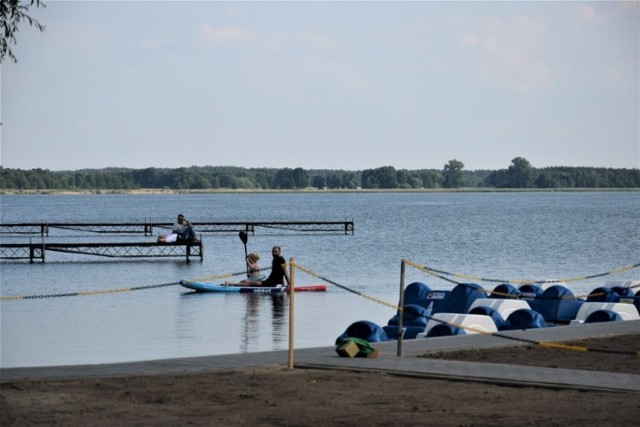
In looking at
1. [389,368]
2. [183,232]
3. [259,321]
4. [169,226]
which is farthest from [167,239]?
Result: [389,368]

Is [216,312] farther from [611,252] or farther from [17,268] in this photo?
[611,252]

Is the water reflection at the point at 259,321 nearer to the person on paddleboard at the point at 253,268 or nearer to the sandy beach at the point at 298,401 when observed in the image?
the person on paddleboard at the point at 253,268

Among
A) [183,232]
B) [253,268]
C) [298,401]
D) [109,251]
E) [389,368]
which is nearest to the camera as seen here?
[298,401]

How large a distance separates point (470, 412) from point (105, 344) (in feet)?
48.7

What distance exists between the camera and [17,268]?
56.3 meters

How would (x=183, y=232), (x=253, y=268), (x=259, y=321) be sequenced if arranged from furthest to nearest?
(x=183, y=232) < (x=253, y=268) < (x=259, y=321)

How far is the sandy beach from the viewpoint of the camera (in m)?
11.9

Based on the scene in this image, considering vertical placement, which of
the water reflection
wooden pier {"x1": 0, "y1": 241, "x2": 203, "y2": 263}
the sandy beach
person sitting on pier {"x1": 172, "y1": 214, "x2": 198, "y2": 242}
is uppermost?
the sandy beach

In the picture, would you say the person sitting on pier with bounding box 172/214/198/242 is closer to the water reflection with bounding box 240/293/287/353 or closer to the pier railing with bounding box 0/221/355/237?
the pier railing with bounding box 0/221/355/237

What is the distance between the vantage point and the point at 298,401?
12945 mm

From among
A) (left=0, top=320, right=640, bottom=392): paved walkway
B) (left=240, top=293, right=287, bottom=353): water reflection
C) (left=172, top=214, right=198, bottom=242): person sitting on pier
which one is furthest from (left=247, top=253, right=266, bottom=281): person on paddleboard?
(left=0, top=320, right=640, bottom=392): paved walkway

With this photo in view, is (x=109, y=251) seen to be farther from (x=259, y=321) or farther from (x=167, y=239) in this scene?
(x=259, y=321)

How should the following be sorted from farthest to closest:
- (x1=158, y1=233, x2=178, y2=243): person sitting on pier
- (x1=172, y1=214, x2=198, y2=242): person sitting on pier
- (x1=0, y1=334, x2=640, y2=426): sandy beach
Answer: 1. (x1=158, y1=233, x2=178, y2=243): person sitting on pier
2. (x1=172, y1=214, x2=198, y2=242): person sitting on pier
3. (x1=0, y1=334, x2=640, y2=426): sandy beach

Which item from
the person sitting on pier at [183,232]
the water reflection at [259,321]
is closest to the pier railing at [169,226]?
the person sitting on pier at [183,232]
